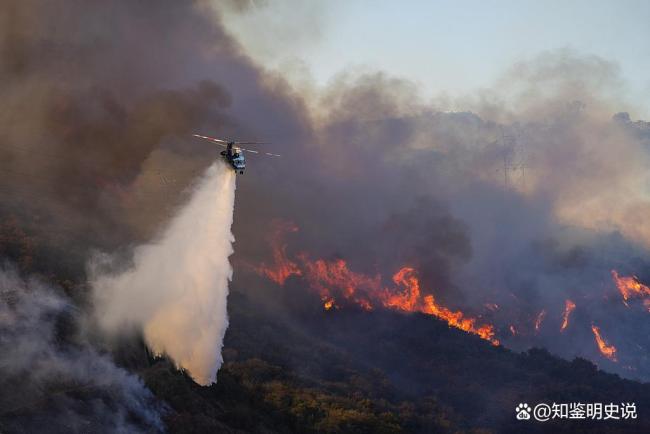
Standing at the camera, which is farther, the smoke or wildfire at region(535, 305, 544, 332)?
wildfire at region(535, 305, 544, 332)

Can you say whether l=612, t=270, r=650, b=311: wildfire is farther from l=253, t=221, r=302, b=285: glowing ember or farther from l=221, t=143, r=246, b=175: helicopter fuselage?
l=221, t=143, r=246, b=175: helicopter fuselage

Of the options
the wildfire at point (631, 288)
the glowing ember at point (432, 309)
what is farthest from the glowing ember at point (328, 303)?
the wildfire at point (631, 288)

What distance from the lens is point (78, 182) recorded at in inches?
3605

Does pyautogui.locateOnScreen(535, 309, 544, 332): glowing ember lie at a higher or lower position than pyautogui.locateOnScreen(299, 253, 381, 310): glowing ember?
higher

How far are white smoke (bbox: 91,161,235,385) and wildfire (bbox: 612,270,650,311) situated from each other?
9345 centimetres

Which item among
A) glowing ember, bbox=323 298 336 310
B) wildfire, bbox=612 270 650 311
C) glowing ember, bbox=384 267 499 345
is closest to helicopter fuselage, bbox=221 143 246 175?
glowing ember, bbox=323 298 336 310

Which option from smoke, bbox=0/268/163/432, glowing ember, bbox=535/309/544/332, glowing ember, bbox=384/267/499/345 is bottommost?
smoke, bbox=0/268/163/432

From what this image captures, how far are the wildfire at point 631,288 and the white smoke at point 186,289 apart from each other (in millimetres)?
93451

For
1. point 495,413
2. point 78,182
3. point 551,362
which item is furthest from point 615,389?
point 78,182

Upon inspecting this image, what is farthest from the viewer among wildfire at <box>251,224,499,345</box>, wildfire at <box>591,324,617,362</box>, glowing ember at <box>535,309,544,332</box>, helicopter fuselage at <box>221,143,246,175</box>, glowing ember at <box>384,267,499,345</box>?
glowing ember at <box>535,309,544,332</box>

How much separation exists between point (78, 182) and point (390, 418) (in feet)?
196

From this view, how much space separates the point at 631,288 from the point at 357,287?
195 feet

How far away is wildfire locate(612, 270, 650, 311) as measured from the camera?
120 metres

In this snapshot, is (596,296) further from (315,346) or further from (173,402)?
(173,402)
